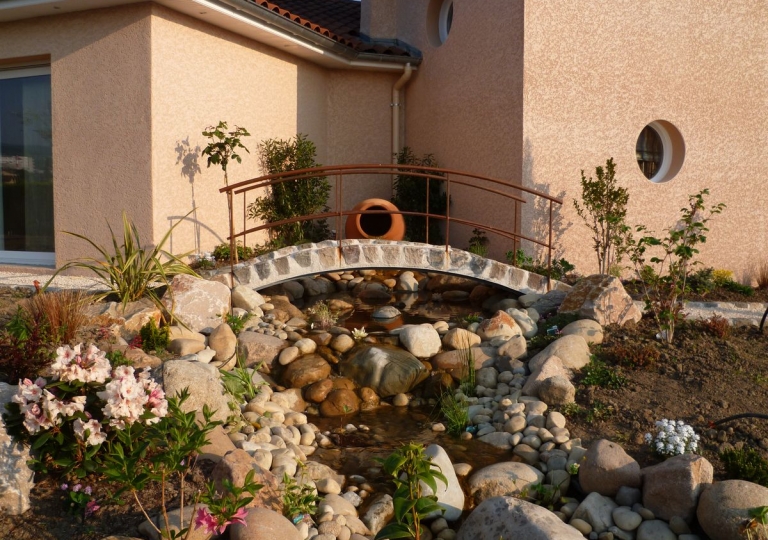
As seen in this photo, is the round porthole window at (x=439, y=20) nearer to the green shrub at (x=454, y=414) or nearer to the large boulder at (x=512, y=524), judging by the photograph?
the green shrub at (x=454, y=414)

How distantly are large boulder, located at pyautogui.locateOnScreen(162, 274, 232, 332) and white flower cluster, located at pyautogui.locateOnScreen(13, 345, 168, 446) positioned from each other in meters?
3.15

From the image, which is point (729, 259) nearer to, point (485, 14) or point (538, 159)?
point (538, 159)

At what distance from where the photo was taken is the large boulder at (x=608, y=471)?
4621 mm

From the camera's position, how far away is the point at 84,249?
29.4ft

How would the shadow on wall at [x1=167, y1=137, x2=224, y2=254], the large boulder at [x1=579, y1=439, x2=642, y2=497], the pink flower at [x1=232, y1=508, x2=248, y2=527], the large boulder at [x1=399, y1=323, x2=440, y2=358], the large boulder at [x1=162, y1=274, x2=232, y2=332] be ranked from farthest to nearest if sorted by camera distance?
the shadow on wall at [x1=167, y1=137, x2=224, y2=254] < the large boulder at [x1=399, y1=323, x2=440, y2=358] < the large boulder at [x1=162, y1=274, x2=232, y2=332] < the large boulder at [x1=579, y1=439, x2=642, y2=497] < the pink flower at [x1=232, y1=508, x2=248, y2=527]

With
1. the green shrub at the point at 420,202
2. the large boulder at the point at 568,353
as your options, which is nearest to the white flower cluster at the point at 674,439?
the large boulder at the point at 568,353

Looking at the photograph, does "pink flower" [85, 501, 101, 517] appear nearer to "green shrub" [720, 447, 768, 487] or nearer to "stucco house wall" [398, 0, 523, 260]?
"green shrub" [720, 447, 768, 487]

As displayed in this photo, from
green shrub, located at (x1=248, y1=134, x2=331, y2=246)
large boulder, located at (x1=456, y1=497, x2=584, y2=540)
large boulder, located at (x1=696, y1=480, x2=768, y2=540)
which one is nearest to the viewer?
large boulder, located at (x1=456, y1=497, x2=584, y2=540)

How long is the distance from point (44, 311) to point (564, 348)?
459 cm

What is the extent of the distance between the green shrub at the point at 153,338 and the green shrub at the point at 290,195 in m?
4.04

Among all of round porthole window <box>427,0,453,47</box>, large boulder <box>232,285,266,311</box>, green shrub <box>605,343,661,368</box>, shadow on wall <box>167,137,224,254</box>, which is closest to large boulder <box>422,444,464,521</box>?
green shrub <box>605,343,661,368</box>

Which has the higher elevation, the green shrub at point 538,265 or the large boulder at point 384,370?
the green shrub at point 538,265

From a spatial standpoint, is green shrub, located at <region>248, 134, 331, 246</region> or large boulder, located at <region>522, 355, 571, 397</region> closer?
large boulder, located at <region>522, 355, 571, 397</region>

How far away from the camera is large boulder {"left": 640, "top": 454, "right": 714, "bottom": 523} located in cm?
432
